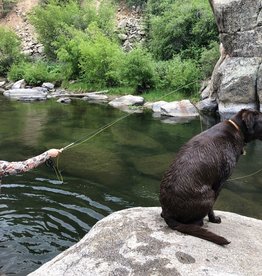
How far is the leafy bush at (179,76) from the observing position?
2595 cm

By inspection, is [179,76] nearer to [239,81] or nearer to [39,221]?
[239,81]

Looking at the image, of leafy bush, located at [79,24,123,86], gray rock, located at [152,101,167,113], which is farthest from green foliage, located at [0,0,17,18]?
gray rock, located at [152,101,167,113]

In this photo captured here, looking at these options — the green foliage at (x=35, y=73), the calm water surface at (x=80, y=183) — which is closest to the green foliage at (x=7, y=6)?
the green foliage at (x=35, y=73)

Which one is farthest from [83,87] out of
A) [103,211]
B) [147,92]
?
[103,211]

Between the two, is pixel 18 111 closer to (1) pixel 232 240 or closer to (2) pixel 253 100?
(2) pixel 253 100

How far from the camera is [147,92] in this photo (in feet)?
91.4

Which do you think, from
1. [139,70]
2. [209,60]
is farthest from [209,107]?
[139,70]

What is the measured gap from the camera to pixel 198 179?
4824mm

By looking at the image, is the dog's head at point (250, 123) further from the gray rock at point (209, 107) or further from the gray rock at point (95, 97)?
the gray rock at point (95, 97)

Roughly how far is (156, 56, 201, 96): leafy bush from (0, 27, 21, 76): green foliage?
17.7 metres

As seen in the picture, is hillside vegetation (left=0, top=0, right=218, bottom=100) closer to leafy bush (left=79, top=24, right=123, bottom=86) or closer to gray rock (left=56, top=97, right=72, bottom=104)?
leafy bush (left=79, top=24, right=123, bottom=86)

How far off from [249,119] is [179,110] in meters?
17.3

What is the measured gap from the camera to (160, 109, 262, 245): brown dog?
479 centimetres

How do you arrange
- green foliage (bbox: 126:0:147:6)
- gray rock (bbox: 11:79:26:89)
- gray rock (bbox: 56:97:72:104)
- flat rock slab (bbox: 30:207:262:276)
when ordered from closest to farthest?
flat rock slab (bbox: 30:207:262:276) < gray rock (bbox: 56:97:72:104) < gray rock (bbox: 11:79:26:89) < green foliage (bbox: 126:0:147:6)
